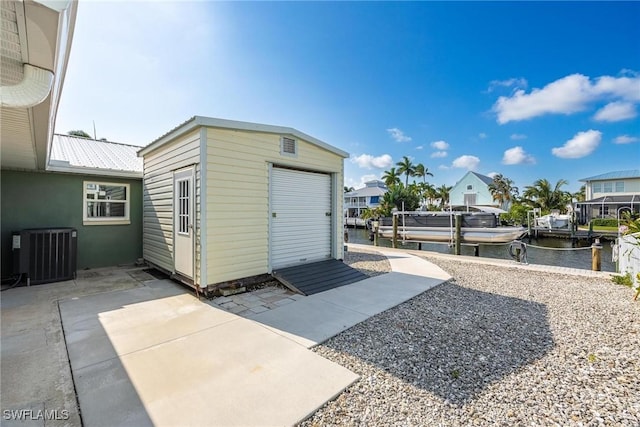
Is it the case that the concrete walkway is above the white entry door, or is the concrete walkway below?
below

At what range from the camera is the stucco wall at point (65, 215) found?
18.9 ft

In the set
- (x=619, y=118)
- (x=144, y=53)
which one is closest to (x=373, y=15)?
(x=144, y=53)

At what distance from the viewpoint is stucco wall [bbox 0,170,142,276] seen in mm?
5773

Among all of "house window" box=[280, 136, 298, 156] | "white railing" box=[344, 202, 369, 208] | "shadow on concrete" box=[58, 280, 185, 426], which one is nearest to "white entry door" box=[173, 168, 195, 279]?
"shadow on concrete" box=[58, 280, 185, 426]

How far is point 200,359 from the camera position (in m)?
2.66

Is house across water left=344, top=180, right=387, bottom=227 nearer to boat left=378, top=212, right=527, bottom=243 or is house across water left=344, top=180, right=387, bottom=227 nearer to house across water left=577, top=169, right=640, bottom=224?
house across water left=577, top=169, right=640, bottom=224

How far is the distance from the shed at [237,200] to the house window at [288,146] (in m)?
0.02

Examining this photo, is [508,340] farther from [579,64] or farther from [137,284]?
[579,64]

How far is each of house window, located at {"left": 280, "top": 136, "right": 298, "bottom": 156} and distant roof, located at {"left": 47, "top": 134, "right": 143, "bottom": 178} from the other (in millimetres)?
4241

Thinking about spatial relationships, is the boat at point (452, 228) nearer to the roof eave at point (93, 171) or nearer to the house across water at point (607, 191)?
the roof eave at point (93, 171)

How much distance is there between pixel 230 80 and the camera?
7211 mm

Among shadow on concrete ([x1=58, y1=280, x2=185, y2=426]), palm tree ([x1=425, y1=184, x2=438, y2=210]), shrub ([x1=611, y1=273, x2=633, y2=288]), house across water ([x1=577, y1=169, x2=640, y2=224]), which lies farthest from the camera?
palm tree ([x1=425, y1=184, x2=438, y2=210])

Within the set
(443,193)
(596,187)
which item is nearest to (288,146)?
(596,187)

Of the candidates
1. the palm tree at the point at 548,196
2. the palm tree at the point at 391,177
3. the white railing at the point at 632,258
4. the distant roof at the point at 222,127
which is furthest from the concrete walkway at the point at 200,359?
the palm tree at the point at 391,177
